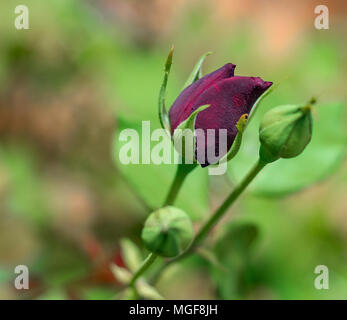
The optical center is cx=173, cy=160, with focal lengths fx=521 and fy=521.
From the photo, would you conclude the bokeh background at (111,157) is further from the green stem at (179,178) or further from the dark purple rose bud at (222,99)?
the dark purple rose bud at (222,99)

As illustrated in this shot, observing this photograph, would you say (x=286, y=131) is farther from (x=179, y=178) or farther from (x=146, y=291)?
(x=146, y=291)

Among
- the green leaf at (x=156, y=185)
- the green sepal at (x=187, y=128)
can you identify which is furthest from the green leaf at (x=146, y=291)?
the green sepal at (x=187, y=128)

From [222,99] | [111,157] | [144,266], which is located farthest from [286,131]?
[111,157]

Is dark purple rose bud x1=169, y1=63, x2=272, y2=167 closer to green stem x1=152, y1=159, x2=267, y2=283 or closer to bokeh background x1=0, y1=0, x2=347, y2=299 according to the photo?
green stem x1=152, y1=159, x2=267, y2=283

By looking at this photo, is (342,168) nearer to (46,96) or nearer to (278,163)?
(278,163)

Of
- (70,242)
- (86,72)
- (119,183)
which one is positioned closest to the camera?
(70,242)

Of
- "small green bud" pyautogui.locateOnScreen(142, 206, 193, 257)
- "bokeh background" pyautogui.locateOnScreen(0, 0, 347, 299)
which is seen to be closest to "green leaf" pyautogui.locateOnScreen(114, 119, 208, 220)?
"bokeh background" pyautogui.locateOnScreen(0, 0, 347, 299)

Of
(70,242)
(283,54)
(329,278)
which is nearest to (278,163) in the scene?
(329,278)
